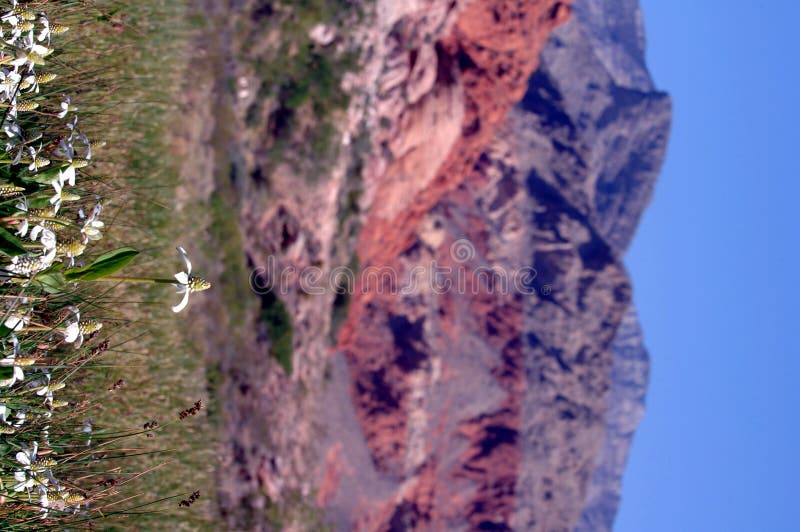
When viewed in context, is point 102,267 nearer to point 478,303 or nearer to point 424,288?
point 424,288

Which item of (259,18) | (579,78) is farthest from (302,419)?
(579,78)

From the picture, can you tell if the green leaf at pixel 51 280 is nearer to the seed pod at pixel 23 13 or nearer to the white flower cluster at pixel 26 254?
the white flower cluster at pixel 26 254

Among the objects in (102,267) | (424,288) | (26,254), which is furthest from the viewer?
(424,288)

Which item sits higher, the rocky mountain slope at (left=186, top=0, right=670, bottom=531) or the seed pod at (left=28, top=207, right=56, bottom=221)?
the seed pod at (left=28, top=207, right=56, bottom=221)

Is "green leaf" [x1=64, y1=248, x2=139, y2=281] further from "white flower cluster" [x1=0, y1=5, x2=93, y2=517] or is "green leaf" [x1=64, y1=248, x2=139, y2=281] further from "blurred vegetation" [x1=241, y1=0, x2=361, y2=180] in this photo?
"blurred vegetation" [x1=241, y1=0, x2=361, y2=180]

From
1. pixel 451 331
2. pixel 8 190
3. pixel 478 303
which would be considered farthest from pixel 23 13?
pixel 478 303

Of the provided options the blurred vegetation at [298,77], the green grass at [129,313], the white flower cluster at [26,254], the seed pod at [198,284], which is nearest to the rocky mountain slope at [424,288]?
the blurred vegetation at [298,77]

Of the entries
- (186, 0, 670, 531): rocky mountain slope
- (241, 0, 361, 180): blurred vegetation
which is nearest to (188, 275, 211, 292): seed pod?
(186, 0, 670, 531): rocky mountain slope
